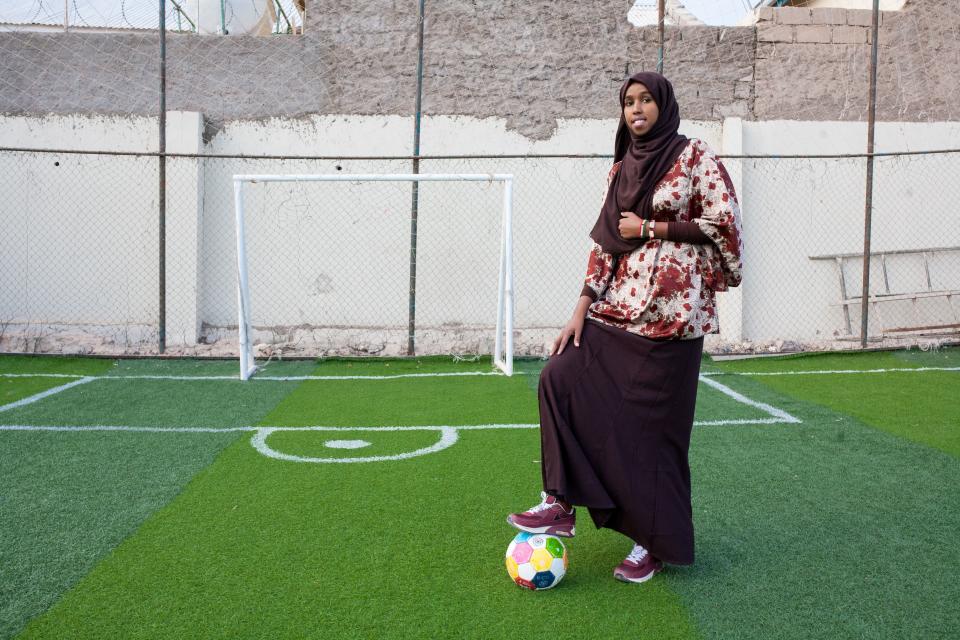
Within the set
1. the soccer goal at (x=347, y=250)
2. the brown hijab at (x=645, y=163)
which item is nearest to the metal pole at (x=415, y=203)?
the soccer goal at (x=347, y=250)

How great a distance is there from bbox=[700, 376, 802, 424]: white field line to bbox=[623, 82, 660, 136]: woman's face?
343cm

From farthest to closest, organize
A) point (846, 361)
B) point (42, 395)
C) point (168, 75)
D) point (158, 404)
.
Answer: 1. point (168, 75)
2. point (846, 361)
3. point (42, 395)
4. point (158, 404)

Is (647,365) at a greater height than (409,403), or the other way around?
(647,365)

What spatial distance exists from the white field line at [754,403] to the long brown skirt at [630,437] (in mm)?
3083

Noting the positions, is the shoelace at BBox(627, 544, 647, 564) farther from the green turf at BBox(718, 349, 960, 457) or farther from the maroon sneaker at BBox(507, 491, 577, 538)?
the green turf at BBox(718, 349, 960, 457)

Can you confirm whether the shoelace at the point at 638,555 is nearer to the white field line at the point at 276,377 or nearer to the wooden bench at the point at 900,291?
the white field line at the point at 276,377

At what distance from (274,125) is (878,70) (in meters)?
7.29

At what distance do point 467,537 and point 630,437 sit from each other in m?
0.92

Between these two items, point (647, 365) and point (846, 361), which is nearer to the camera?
point (647, 365)

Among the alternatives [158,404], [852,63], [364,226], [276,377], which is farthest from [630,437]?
[852,63]

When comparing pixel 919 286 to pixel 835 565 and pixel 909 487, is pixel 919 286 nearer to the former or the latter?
pixel 909 487

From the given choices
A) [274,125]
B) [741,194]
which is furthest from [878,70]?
[274,125]

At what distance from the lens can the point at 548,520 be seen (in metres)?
2.93

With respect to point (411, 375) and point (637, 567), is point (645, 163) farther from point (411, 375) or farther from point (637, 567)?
point (411, 375)
